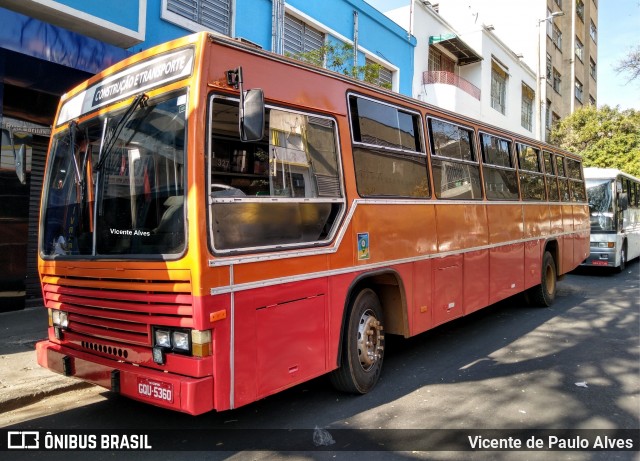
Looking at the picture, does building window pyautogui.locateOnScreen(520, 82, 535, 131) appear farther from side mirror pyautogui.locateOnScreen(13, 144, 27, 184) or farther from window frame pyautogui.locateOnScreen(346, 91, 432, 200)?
side mirror pyautogui.locateOnScreen(13, 144, 27, 184)

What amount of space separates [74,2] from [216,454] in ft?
23.4

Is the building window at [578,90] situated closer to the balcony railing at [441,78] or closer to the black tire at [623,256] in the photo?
the balcony railing at [441,78]

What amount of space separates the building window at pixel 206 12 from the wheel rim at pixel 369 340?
7.69 meters

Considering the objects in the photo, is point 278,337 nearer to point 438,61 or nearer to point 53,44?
point 53,44

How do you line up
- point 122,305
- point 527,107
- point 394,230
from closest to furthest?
point 122,305 < point 394,230 < point 527,107

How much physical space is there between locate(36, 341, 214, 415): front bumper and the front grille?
0.18m

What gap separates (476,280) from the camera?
6.64 meters

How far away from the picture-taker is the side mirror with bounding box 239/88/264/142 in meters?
3.30

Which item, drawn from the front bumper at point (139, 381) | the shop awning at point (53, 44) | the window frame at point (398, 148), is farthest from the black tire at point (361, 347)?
the shop awning at point (53, 44)

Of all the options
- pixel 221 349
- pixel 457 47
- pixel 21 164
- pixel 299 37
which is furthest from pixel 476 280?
pixel 457 47

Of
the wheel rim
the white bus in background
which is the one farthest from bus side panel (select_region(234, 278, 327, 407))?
the white bus in background

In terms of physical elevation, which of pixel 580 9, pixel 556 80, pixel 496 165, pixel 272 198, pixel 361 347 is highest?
pixel 580 9

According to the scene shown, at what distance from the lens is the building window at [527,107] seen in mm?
28531

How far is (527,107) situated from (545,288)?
23626 millimetres
